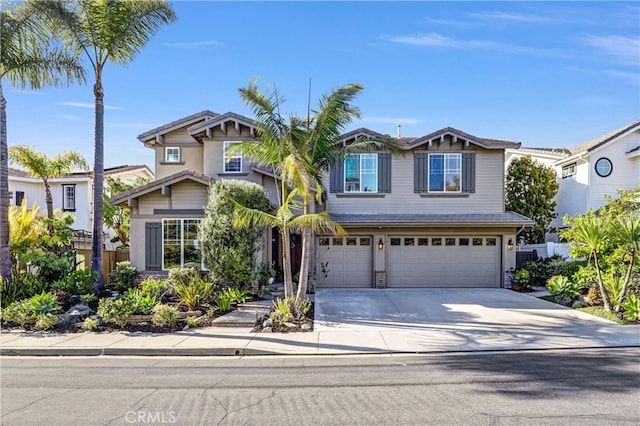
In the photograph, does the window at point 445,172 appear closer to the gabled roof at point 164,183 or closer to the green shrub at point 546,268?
the green shrub at point 546,268

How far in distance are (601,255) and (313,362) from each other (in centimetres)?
1000

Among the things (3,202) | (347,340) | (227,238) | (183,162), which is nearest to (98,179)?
(3,202)

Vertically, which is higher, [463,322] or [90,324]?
[90,324]

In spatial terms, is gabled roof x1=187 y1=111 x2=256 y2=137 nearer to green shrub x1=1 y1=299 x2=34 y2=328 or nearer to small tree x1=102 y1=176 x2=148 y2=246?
green shrub x1=1 y1=299 x2=34 y2=328

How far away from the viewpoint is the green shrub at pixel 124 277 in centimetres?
1302

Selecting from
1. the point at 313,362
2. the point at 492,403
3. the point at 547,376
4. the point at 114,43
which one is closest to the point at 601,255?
the point at 547,376

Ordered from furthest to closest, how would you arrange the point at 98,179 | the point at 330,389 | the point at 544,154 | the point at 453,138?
the point at 544,154, the point at 453,138, the point at 98,179, the point at 330,389

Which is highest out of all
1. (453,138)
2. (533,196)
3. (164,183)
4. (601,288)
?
(453,138)

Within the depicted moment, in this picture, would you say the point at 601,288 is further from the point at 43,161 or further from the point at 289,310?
the point at 43,161

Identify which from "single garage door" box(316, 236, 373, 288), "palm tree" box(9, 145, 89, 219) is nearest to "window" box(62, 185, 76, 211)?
"palm tree" box(9, 145, 89, 219)

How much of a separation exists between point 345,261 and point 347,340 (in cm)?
723

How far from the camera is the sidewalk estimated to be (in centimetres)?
779

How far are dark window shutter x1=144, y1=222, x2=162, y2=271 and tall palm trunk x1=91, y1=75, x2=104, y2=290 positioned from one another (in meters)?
1.44
